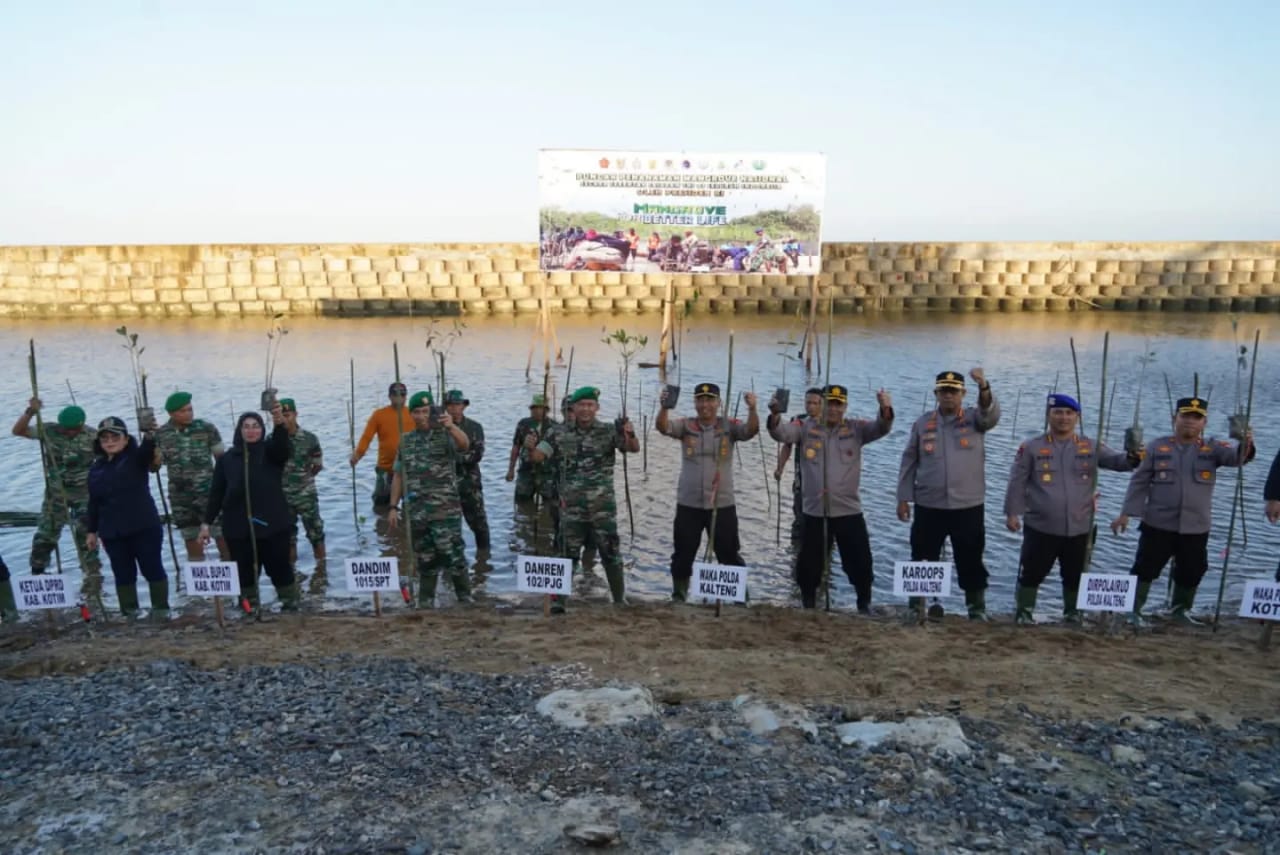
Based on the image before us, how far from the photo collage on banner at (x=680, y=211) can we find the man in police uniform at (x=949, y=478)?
12305 mm

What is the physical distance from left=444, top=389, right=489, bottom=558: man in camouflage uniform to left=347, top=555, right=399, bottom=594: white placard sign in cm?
149

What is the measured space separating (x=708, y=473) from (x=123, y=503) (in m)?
4.36

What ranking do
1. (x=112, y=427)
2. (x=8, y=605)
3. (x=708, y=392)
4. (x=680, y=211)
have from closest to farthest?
(x=112, y=427) < (x=708, y=392) < (x=8, y=605) < (x=680, y=211)

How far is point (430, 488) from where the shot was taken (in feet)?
23.8

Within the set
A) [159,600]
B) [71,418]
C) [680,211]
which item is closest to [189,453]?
[71,418]

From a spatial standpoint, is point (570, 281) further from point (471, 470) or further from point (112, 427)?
point (112, 427)

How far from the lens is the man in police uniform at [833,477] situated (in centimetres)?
702

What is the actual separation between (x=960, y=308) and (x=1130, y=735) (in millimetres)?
33697

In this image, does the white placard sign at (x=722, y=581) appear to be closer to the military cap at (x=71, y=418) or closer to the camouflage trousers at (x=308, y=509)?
the camouflage trousers at (x=308, y=509)

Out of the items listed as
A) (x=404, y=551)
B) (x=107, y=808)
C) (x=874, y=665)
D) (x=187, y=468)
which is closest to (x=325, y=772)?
(x=107, y=808)

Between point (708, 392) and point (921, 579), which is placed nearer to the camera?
point (921, 579)

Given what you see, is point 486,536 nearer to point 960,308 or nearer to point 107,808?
point 107,808

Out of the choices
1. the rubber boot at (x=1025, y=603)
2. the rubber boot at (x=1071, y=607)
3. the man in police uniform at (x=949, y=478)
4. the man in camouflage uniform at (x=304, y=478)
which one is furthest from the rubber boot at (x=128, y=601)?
the rubber boot at (x=1071, y=607)

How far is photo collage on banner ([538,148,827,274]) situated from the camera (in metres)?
18.2
